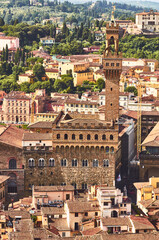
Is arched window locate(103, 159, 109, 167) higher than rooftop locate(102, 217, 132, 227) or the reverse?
higher

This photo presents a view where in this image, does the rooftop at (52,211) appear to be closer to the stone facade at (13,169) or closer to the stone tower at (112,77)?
the stone facade at (13,169)

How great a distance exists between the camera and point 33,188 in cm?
7562

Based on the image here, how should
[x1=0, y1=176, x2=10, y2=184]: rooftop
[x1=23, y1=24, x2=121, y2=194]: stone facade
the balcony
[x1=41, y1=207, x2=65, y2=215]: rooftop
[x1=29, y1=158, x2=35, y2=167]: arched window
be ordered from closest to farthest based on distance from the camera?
[x1=41, y1=207, x2=65, y2=215]: rooftop < [x1=0, y1=176, x2=10, y2=184]: rooftop < [x1=23, y1=24, x2=121, y2=194]: stone facade < [x1=29, y1=158, x2=35, y2=167]: arched window < the balcony

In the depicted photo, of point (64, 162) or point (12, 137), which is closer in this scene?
point (64, 162)

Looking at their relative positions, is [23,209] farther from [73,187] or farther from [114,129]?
[114,129]

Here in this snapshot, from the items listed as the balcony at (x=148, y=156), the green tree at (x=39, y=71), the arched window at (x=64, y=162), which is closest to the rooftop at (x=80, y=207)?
the arched window at (x=64, y=162)

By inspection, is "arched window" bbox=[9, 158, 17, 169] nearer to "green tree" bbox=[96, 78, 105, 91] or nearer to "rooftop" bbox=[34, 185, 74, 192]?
"rooftop" bbox=[34, 185, 74, 192]

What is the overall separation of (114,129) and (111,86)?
39.5 feet

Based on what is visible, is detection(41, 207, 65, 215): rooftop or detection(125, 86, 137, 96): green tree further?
detection(125, 86, 137, 96): green tree

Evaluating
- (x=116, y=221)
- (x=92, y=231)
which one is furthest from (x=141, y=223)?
(x=92, y=231)

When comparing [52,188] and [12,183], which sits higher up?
[52,188]

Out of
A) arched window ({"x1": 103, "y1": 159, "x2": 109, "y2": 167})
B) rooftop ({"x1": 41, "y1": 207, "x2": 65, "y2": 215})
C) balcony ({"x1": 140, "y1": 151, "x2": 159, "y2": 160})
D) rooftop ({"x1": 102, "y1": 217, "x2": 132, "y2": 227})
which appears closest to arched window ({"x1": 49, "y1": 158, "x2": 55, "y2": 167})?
arched window ({"x1": 103, "y1": 159, "x2": 109, "y2": 167})

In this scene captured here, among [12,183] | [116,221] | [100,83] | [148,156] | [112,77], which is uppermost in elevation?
[112,77]

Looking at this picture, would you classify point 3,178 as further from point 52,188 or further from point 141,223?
point 141,223
